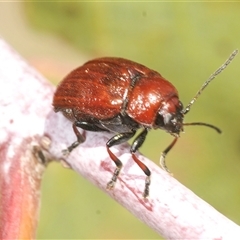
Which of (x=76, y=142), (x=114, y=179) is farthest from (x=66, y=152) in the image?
(x=114, y=179)

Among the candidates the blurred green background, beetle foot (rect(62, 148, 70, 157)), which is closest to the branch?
beetle foot (rect(62, 148, 70, 157))

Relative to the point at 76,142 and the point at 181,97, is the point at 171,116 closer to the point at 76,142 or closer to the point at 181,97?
the point at 76,142

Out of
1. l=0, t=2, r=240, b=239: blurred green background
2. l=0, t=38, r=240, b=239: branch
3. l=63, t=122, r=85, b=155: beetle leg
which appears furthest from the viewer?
l=0, t=2, r=240, b=239: blurred green background

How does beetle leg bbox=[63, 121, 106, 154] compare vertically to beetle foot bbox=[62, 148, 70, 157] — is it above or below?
above

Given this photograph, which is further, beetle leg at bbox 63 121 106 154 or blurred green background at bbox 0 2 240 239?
blurred green background at bbox 0 2 240 239

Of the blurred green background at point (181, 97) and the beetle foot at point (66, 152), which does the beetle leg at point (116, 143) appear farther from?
the blurred green background at point (181, 97)

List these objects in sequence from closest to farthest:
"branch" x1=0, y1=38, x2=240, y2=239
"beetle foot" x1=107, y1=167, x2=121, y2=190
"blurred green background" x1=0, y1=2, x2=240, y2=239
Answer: "branch" x1=0, y1=38, x2=240, y2=239, "beetle foot" x1=107, y1=167, x2=121, y2=190, "blurred green background" x1=0, y1=2, x2=240, y2=239

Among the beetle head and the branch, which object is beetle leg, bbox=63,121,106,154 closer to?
the branch
